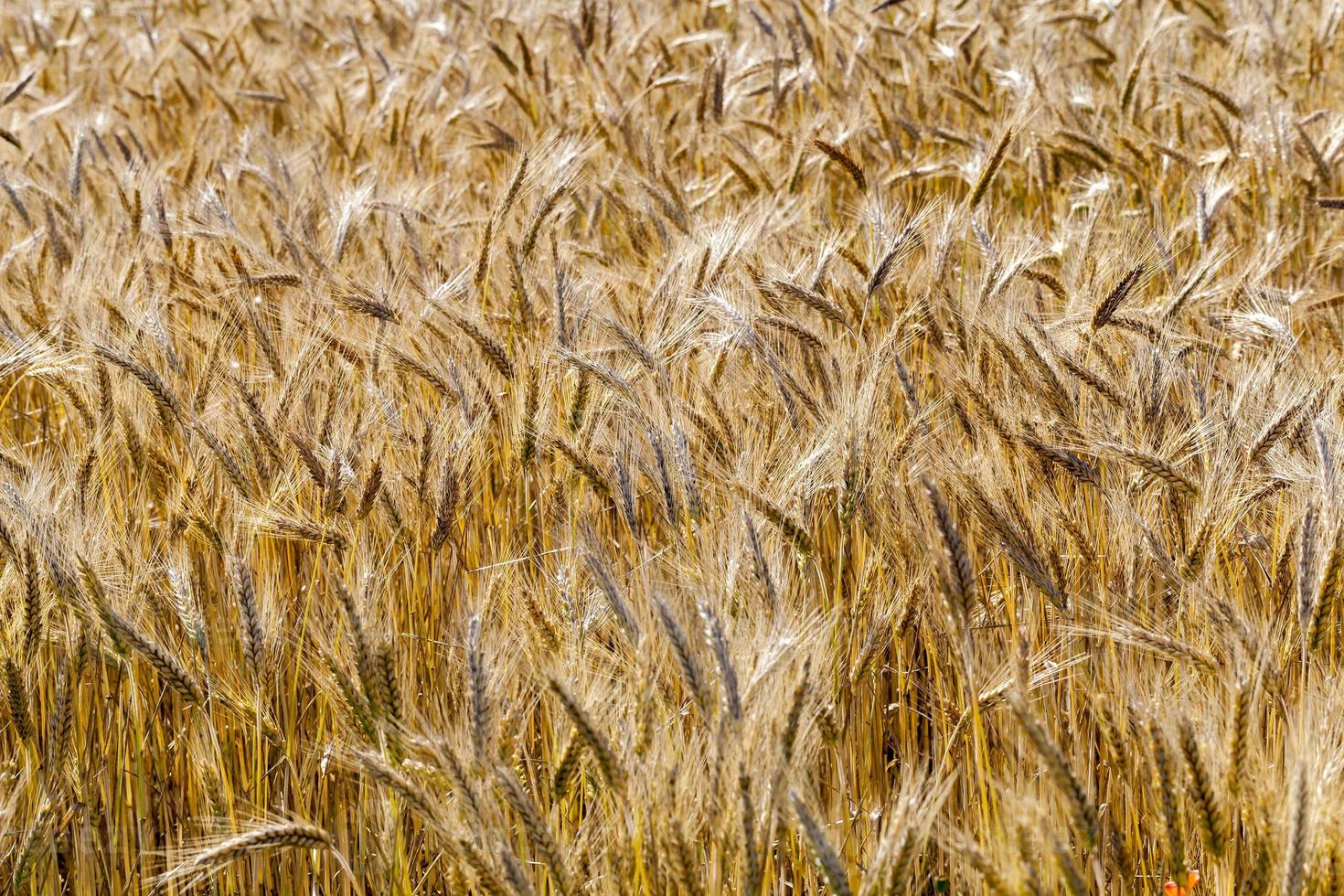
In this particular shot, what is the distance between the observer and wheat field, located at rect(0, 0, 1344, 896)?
53.9 inches

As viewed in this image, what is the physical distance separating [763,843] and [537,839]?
9.0 inches

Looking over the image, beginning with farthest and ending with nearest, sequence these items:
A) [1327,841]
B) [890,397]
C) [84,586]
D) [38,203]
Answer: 1. [38,203]
2. [890,397]
3. [84,586]
4. [1327,841]

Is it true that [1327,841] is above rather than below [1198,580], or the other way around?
below

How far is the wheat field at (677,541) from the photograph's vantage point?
1.37 metres

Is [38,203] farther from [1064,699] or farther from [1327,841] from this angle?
[1327,841]

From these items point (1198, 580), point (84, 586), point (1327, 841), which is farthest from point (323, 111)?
point (1327, 841)

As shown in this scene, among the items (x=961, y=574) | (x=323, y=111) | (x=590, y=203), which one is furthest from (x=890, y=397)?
(x=323, y=111)

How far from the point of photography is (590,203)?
12.3ft

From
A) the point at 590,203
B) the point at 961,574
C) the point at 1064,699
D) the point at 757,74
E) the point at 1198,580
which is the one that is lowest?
the point at 1064,699

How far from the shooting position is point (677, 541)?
1.83m

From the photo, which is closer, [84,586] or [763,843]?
[763,843]

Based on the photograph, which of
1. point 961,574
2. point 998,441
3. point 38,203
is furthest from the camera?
point 38,203

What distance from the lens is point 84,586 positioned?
1614 millimetres

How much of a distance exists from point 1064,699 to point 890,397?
0.66 metres
